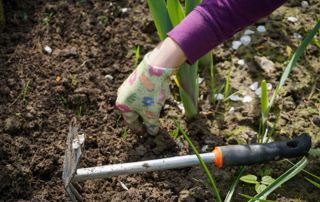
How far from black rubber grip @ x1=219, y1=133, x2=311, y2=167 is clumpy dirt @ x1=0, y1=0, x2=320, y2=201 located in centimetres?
5

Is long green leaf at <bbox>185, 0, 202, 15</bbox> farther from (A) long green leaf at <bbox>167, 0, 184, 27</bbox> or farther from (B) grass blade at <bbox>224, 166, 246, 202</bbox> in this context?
(B) grass blade at <bbox>224, 166, 246, 202</bbox>

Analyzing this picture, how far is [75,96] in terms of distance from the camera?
5.57 feet

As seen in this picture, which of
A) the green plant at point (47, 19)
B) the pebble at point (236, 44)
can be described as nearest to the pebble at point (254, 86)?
the pebble at point (236, 44)

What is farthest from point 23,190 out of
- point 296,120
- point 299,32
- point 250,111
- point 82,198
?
point 299,32

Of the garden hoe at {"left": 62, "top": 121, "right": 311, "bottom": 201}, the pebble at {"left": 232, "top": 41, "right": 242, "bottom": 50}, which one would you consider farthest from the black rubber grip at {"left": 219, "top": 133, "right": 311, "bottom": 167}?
the pebble at {"left": 232, "top": 41, "right": 242, "bottom": 50}

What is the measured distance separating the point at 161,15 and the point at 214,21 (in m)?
0.24

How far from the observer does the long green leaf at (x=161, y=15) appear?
4.79 ft

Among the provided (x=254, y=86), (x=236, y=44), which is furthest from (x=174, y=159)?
(x=236, y=44)

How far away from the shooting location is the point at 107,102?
1.73m

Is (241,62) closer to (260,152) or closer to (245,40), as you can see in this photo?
(245,40)

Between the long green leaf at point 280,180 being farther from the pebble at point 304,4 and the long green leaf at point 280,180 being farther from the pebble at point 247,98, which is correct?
the pebble at point 304,4

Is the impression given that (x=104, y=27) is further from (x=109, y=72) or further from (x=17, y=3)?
(x=17, y=3)

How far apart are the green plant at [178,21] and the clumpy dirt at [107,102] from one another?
0.16 metres

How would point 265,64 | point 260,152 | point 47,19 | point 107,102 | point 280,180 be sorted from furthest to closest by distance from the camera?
point 47,19 → point 265,64 → point 107,102 → point 260,152 → point 280,180
